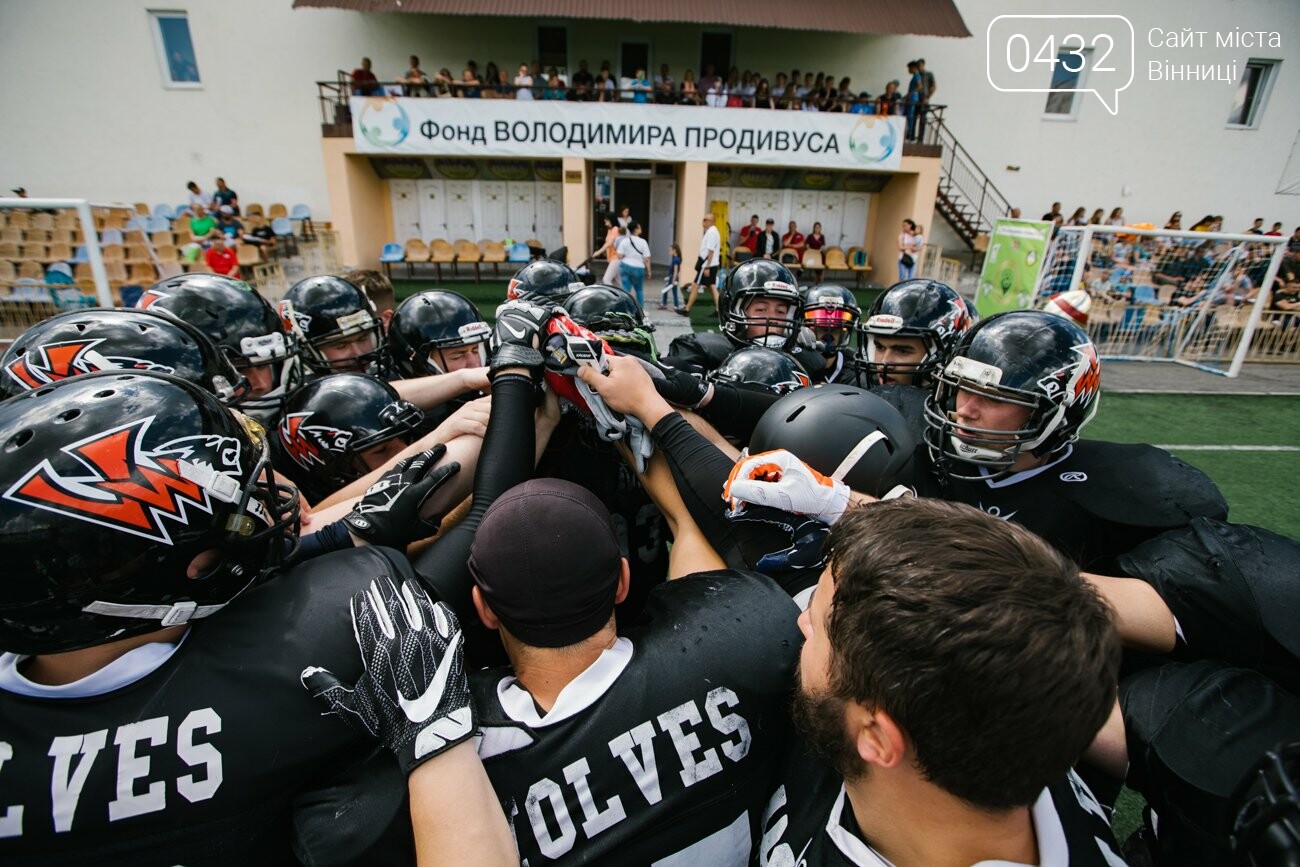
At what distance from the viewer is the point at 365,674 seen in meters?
1.34

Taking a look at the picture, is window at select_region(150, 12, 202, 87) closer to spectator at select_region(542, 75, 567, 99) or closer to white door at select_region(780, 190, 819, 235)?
spectator at select_region(542, 75, 567, 99)

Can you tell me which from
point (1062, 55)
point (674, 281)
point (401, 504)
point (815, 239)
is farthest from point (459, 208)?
point (401, 504)

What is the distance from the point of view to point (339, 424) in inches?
104

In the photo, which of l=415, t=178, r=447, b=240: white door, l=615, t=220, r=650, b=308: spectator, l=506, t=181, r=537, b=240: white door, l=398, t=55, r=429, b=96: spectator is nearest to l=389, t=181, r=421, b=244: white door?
l=415, t=178, r=447, b=240: white door

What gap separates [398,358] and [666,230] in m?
18.7

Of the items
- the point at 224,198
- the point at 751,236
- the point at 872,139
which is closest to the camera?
the point at 872,139

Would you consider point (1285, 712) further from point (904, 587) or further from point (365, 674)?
point (365, 674)

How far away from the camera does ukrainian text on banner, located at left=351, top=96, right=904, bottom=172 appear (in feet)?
54.1

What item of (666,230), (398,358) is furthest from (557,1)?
(398,358)

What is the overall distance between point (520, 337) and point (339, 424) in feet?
2.76

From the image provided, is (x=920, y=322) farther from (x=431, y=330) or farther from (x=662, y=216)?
(x=662, y=216)

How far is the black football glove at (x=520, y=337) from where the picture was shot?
2477 mm

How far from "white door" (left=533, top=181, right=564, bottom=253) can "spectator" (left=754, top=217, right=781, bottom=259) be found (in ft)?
20.6

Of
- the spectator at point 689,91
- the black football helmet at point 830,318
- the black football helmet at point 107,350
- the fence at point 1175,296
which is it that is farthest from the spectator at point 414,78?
the black football helmet at point 107,350
